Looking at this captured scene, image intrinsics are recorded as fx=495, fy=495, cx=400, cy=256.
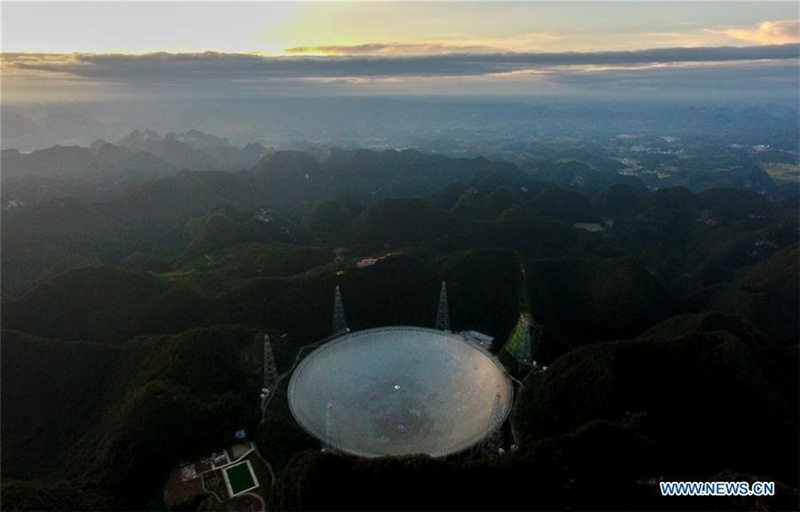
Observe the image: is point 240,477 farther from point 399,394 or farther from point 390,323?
point 390,323

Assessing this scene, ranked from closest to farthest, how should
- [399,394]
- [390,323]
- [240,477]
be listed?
[240,477] → [399,394] → [390,323]

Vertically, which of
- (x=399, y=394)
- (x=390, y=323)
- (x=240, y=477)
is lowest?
(x=390, y=323)

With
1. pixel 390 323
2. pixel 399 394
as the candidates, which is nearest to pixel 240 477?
→ pixel 399 394

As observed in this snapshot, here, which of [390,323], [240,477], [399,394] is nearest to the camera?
[240,477]

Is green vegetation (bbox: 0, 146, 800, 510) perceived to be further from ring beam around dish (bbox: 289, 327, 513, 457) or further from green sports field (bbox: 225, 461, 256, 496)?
ring beam around dish (bbox: 289, 327, 513, 457)

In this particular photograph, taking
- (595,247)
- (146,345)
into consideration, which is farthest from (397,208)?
(146,345)

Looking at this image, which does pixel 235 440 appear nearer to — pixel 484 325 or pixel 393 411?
pixel 393 411

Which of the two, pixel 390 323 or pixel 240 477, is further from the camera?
pixel 390 323

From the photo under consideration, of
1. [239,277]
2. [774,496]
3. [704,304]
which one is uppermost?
[774,496]
